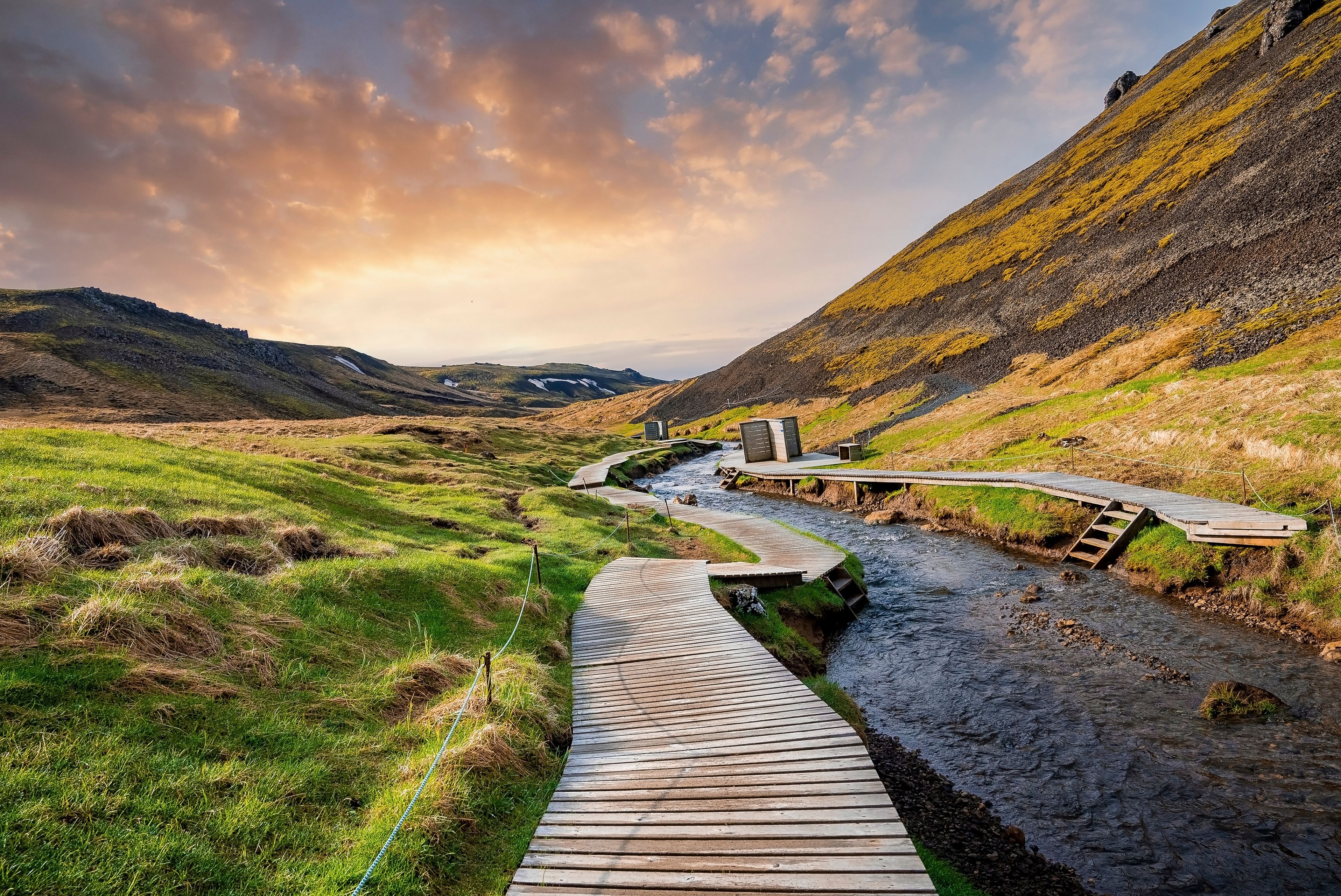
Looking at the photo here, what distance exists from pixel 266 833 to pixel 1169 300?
187ft

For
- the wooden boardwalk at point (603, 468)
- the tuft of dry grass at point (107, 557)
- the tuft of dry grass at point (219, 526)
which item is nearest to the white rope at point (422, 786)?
the tuft of dry grass at point (107, 557)

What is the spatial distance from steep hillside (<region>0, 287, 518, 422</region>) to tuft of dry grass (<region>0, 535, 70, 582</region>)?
5669 cm

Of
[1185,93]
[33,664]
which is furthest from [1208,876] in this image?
[1185,93]

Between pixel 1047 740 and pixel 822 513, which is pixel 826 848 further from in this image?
pixel 822 513

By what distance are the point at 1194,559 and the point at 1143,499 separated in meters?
3.73

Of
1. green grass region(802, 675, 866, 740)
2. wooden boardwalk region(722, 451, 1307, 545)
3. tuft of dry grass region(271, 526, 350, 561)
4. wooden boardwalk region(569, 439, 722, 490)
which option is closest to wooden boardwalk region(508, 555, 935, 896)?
green grass region(802, 675, 866, 740)

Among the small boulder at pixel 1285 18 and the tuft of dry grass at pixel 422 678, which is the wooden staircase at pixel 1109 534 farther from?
the small boulder at pixel 1285 18

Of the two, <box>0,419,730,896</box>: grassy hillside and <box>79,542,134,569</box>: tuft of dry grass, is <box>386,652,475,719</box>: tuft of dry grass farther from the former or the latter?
<box>79,542,134,569</box>: tuft of dry grass

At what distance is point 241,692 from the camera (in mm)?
6824

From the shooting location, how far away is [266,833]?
516 cm

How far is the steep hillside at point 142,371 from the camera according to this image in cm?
6084

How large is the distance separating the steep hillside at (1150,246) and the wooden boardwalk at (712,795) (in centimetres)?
3554

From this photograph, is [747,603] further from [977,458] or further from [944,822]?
[977,458]

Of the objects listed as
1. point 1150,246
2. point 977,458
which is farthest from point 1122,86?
point 977,458
